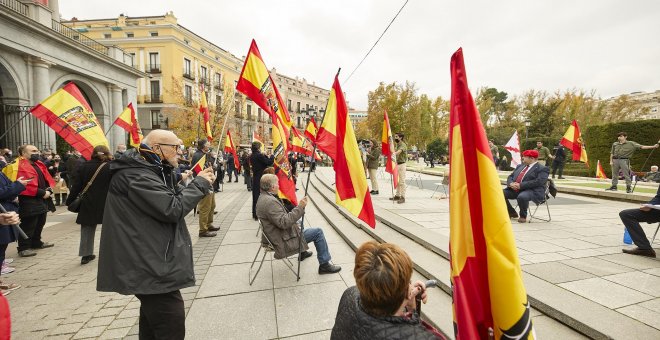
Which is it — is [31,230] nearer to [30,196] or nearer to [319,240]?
[30,196]

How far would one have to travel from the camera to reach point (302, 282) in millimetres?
4109

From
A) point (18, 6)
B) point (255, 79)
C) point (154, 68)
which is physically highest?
point (154, 68)

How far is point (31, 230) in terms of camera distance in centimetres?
523

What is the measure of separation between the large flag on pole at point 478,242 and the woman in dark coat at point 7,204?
5.43m

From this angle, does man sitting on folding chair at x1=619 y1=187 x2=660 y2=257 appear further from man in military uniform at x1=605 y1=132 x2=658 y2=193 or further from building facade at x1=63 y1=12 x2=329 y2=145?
building facade at x1=63 y1=12 x2=329 y2=145

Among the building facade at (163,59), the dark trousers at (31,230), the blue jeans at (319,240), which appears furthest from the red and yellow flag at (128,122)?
the building facade at (163,59)

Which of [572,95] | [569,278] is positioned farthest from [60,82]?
[572,95]

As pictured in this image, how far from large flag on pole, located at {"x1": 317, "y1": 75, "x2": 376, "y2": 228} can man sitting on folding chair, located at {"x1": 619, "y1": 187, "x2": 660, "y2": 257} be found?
4.04m

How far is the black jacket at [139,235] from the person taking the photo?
210 cm

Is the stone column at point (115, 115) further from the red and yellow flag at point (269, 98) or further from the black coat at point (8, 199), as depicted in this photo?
the red and yellow flag at point (269, 98)

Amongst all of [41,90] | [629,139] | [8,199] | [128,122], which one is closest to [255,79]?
[8,199]

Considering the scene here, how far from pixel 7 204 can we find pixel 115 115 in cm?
1759

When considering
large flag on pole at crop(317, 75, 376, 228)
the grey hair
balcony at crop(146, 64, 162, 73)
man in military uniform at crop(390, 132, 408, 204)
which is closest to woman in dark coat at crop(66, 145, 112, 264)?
the grey hair

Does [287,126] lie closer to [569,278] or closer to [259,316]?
[259,316]
